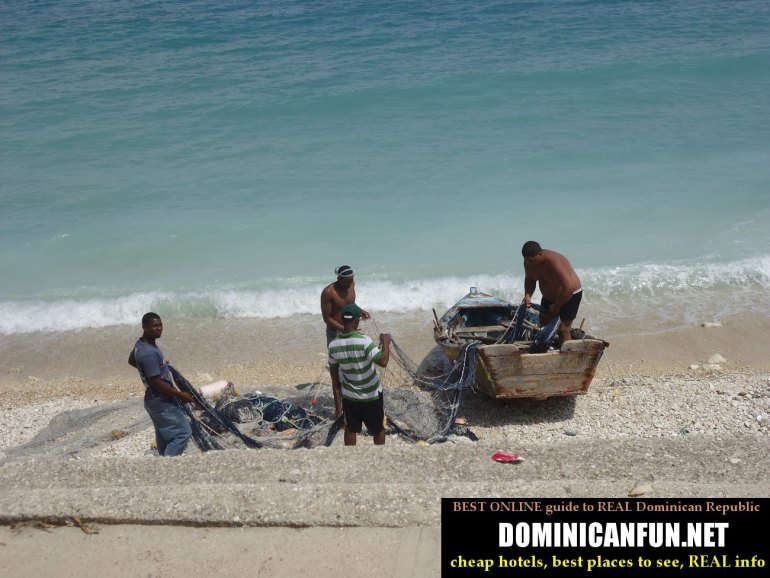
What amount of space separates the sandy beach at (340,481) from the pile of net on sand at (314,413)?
41 centimetres

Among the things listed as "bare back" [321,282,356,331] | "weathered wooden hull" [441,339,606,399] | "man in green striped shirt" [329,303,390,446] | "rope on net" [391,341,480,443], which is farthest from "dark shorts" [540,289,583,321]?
"man in green striped shirt" [329,303,390,446]

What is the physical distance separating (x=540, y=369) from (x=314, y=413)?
273 centimetres

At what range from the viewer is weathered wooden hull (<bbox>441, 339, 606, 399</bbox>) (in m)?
8.77

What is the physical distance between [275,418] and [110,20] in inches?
1086

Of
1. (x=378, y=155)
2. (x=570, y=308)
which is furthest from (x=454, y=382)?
(x=378, y=155)

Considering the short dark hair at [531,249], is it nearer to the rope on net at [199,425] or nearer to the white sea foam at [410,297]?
the rope on net at [199,425]

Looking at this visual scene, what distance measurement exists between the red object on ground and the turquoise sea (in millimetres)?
7690

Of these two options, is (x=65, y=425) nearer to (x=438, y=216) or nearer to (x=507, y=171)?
(x=438, y=216)

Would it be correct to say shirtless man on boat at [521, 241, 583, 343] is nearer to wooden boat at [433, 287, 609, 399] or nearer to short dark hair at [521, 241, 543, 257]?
short dark hair at [521, 241, 543, 257]

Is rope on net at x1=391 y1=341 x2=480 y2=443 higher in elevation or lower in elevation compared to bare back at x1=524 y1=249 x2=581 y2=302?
lower

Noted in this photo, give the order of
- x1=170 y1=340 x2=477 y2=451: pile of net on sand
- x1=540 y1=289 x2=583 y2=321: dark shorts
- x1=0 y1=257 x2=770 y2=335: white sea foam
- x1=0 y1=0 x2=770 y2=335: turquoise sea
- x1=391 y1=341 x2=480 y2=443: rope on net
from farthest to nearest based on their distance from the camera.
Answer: x1=0 y1=0 x2=770 y2=335: turquoise sea → x1=0 y1=257 x2=770 y2=335: white sea foam → x1=391 y1=341 x2=480 y2=443: rope on net → x1=540 y1=289 x2=583 y2=321: dark shorts → x1=170 y1=340 x2=477 y2=451: pile of net on sand

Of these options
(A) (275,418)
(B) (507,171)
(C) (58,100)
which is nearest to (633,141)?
(B) (507,171)

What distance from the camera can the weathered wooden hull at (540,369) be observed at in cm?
877

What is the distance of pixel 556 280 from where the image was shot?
8922mm
